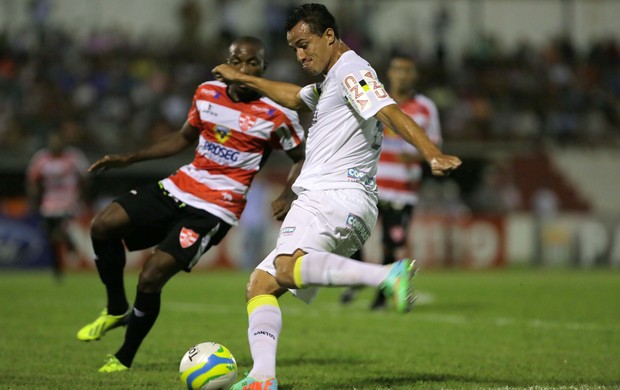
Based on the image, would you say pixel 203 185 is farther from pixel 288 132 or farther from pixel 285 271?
pixel 285 271

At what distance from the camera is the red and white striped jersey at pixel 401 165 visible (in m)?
12.1

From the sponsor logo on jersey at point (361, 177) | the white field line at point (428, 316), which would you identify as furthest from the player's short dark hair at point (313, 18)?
the white field line at point (428, 316)

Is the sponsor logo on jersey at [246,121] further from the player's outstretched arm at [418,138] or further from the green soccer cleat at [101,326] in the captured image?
the player's outstretched arm at [418,138]

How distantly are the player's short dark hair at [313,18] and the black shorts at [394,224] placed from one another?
A: 636 cm

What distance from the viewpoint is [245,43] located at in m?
7.36

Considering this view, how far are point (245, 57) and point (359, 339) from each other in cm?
320

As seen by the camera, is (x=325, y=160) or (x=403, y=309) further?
(x=325, y=160)

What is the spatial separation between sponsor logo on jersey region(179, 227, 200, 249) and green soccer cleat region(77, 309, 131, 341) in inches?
34.5

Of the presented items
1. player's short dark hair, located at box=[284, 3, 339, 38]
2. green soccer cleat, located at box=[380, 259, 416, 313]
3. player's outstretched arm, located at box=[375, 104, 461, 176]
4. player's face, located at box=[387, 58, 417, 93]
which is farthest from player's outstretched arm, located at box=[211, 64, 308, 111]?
player's face, located at box=[387, 58, 417, 93]

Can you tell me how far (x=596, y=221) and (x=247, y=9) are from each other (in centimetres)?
1133

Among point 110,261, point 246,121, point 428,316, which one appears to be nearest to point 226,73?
point 246,121

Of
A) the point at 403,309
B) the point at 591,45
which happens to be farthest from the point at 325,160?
the point at 591,45

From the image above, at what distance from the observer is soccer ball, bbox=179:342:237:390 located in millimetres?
6000

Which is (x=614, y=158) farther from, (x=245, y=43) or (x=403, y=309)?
(x=403, y=309)
